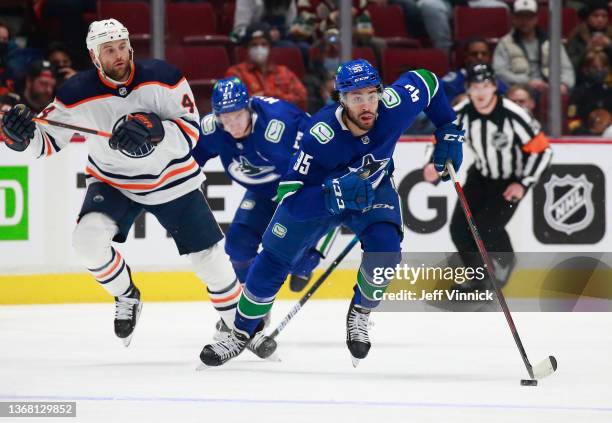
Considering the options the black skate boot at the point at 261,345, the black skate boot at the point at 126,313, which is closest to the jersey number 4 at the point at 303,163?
the black skate boot at the point at 261,345

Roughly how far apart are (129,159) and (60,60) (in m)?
2.22

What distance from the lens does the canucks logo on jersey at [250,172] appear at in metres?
5.85

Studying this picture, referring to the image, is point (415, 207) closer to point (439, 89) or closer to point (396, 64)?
point (396, 64)

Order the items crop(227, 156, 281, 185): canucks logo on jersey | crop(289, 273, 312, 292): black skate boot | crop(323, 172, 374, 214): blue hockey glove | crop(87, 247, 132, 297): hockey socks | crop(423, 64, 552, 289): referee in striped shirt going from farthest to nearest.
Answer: crop(423, 64, 552, 289): referee in striped shirt, crop(289, 273, 312, 292): black skate boot, crop(227, 156, 281, 185): canucks logo on jersey, crop(87, 247, 132, 297): hockey socks, crop(323, 172, 374, 214): blue hockey glove

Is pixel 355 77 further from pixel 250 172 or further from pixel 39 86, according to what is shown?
pixel 39 86

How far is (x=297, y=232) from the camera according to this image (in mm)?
4785

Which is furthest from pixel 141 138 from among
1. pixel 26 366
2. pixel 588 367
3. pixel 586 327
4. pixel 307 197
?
pixel 586 327

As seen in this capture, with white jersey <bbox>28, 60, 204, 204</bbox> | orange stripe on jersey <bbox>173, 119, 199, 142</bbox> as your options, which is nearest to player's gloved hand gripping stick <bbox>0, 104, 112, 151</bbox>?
Answer: white jersey <bbox>28, 60, 204, 204</bbox>

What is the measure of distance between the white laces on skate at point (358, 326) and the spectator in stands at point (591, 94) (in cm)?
319

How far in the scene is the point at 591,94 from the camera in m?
7.80

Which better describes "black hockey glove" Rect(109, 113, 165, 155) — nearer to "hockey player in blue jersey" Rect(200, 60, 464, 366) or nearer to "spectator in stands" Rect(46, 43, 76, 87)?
"hockey player in blue jersey" Rect(200, 60, 464, 366)

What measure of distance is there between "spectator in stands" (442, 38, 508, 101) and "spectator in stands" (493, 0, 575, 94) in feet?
0.24

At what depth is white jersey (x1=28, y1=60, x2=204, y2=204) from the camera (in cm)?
513

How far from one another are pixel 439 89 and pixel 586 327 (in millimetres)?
1702
